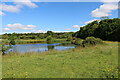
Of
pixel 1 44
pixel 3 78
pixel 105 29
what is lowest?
pixel 3 78

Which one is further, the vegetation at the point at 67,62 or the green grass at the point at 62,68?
the vegetation at the point at 67,62

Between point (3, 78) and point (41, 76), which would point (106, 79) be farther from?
point (3, 78)

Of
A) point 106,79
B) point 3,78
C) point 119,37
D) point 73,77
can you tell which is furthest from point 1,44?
point 119,37

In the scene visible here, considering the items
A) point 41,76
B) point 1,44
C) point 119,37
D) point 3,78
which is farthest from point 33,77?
point 119,37

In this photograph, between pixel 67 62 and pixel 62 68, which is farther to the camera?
pixel 67 62

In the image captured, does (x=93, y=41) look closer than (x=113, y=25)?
Yes

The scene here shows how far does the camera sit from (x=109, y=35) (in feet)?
137

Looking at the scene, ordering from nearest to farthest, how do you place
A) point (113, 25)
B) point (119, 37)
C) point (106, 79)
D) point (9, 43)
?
point (106, 79), point (9, 43), point (119, 37), point (113, 25)

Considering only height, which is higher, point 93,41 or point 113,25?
point 113,25

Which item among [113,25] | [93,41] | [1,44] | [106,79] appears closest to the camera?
[106,79]

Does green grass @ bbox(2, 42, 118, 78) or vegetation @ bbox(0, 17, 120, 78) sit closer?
green grass @ bbox(2, 42, 118, 78)

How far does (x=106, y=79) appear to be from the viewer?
509cm

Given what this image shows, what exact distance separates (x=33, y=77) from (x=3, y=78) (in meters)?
1.44

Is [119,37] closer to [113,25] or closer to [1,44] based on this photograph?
[113,25]
